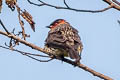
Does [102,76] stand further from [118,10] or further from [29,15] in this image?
[29,15]

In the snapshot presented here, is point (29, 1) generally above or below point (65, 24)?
above

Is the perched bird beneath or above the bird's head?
above

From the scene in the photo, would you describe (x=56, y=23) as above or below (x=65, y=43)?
below

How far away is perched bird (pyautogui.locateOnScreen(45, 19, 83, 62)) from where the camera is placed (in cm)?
518

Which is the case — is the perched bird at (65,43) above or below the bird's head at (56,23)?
above

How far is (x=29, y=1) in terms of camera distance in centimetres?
414

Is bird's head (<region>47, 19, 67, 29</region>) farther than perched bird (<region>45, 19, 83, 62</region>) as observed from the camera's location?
Yes

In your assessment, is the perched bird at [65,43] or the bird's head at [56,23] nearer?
the perched bird at [65,43]

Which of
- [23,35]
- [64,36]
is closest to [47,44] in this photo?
[64,36]

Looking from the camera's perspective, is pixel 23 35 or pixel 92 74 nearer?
pixel 92 74

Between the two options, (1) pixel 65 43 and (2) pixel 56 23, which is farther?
(2) pixel 56 23

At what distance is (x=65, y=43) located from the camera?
5.29 m

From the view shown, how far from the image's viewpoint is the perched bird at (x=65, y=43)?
17.0 ft

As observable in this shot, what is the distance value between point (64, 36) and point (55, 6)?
170 centimetres
